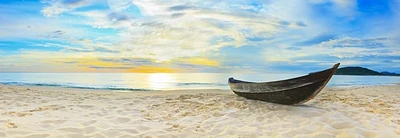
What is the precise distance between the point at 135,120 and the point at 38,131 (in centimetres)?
164

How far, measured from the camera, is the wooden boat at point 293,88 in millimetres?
5500

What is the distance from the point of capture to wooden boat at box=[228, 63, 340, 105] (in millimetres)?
5500

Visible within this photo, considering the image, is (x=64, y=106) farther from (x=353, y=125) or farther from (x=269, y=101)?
(x=353, y=125)

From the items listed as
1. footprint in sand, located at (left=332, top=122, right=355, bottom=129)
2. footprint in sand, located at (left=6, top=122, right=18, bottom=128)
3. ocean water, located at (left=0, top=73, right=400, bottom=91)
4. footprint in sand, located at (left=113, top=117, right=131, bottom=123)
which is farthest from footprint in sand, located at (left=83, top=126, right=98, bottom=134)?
ocean water, located at (left=0, top=73, right=400, bottom=91)

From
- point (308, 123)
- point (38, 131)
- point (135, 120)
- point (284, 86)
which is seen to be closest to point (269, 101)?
point (284, 86)

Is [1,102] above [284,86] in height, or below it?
below

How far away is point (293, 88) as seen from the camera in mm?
5879

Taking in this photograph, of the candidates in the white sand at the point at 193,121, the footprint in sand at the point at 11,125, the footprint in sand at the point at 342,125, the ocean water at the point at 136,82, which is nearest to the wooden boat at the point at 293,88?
the white sand at the point at 193,121

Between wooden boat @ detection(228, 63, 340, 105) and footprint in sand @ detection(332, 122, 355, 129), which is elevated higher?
wooden boat @ detection(228, 63, 340, 105)

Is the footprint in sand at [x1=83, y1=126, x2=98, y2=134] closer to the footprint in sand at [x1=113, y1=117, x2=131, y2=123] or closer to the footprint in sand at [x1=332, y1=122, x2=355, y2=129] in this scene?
the footprint in sand at [x1=113, y1=117, x2=131, y2=123]

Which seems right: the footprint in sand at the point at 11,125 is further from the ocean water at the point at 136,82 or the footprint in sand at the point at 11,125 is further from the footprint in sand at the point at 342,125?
the ocean water at the point at 136,82

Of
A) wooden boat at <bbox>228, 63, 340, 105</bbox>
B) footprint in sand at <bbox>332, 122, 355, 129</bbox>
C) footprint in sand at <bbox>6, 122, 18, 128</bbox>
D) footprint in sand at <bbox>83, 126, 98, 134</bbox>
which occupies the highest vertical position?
wooden boat at <bbox>228, 63, 340, 105</bbox>

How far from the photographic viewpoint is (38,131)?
394cm

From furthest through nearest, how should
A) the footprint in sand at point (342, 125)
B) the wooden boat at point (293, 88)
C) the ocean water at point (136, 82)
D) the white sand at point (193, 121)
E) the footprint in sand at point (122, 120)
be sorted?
the ocean water at point (136, 82), the wooden boat at point (293, 88), the footprint in sand at point (122, 120), the footprint in sand at point (342, 125), the white sand at point (193, 121)
